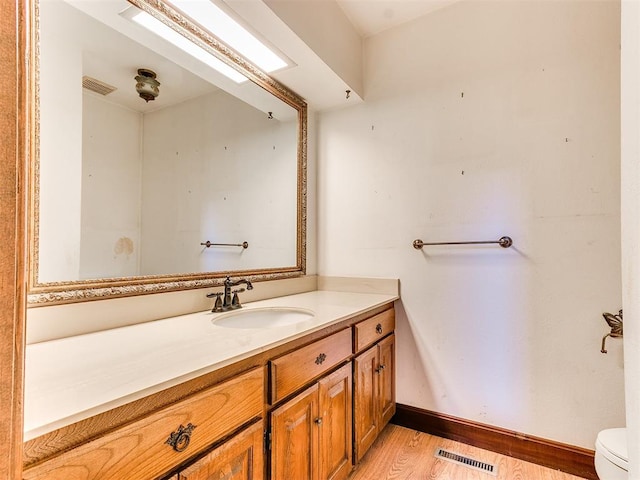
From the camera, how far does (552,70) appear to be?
62.6 inches

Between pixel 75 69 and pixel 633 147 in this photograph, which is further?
pixel 75 69

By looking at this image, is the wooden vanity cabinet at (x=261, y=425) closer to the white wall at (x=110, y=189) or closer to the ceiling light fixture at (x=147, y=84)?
the white wall at (x=110, y=189)

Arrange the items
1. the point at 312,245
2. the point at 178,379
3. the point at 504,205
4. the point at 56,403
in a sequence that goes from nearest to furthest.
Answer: the point at 56,403, the point at 178,379, the point at 504,205, the point at 312,245

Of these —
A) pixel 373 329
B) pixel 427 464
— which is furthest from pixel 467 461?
pixel 373 329

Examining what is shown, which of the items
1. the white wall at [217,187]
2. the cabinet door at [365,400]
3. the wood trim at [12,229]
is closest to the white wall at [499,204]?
the cabinet door at [365,400]

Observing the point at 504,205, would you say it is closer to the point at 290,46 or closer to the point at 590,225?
the point at 590,225

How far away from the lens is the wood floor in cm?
152

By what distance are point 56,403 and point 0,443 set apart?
0.87 ft

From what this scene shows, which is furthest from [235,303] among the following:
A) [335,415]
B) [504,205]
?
[504,205]

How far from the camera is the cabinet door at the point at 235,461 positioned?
79 cm

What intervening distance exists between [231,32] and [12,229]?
1.43 metres

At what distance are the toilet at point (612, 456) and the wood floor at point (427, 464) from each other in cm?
46

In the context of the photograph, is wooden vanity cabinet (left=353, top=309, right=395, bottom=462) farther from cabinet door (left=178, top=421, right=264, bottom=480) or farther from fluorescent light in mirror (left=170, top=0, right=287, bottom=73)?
fluorescent light in mirror (left=170, top=0, right=287, bottom=73)

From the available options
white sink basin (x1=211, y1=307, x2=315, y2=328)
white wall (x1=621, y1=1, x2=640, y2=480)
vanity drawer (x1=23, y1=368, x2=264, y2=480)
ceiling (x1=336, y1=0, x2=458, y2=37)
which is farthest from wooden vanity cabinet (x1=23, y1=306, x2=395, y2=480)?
ceiling (x1=336, y1=0, x2=458, y2=37)
